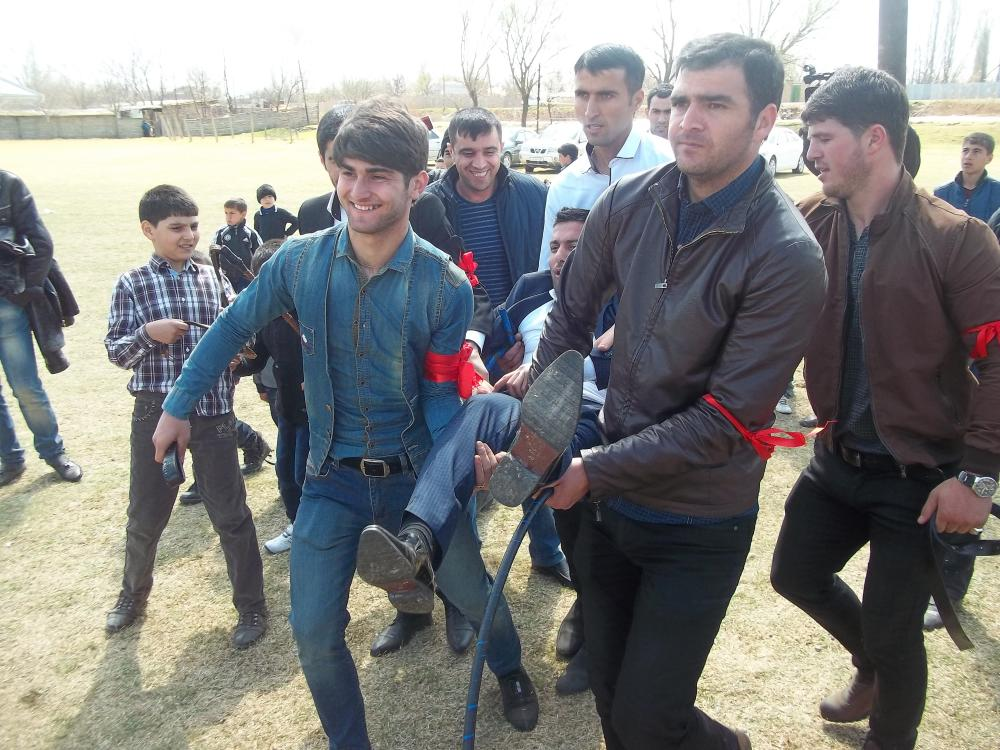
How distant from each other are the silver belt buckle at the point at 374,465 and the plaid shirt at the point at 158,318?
116 centimetres

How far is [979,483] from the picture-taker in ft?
7.55

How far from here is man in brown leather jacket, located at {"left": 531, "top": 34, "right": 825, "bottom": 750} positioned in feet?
6.41

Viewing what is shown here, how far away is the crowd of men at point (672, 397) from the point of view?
6.59 ft

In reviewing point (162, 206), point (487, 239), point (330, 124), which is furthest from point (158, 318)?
point (487, 239)

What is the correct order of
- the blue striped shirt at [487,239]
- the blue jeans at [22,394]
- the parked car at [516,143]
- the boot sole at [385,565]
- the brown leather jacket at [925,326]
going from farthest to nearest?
the parked car at [516,143] < the blue jeans at [22,394] < the blue striped shirt at [487,239] < the brown leather jacket at [925,326] < the boot sole at [385,565]

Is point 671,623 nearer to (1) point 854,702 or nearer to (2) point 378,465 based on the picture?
(2) point 378,465

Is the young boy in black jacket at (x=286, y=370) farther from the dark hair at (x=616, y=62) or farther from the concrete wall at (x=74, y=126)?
the concrete wall at (x=74, y=126)

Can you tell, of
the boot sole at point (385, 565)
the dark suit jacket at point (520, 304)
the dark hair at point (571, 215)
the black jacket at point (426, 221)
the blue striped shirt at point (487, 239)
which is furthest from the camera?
the blue striped shirt at point (487, 239)

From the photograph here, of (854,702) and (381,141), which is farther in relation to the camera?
(854,702)

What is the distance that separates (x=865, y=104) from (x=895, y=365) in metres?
0.88

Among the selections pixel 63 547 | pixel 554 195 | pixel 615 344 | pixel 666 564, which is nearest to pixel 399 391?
pixel 615 344

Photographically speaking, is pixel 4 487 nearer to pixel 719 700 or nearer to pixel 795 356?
pixel 719 700

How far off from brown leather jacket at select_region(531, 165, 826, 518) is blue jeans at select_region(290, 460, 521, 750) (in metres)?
0.90

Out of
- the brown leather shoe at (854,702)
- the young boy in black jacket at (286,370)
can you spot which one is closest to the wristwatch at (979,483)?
the brown leather shoe at (854,702)
